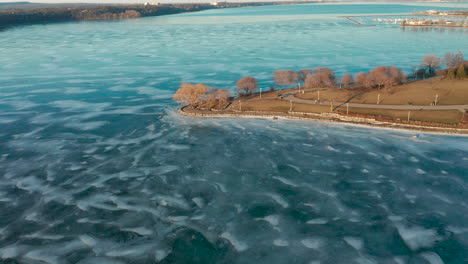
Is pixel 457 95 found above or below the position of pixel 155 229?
above

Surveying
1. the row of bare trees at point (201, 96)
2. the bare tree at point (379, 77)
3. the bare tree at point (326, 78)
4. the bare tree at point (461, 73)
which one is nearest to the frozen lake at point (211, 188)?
the row of bare trees at point (201, 96)

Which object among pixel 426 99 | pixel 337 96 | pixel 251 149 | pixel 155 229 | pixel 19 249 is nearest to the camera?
pixel 19 249

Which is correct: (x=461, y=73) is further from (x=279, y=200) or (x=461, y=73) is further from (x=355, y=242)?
(x=355, y=242)

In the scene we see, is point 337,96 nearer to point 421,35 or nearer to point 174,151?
point 174,151

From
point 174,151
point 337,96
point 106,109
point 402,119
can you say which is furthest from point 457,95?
point 106,109

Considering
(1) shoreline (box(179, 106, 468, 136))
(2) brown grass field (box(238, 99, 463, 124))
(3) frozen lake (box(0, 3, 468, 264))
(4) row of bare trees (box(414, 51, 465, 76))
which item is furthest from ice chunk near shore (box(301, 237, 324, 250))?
(4) row of bare trees (box(414, 51, 465, 76))

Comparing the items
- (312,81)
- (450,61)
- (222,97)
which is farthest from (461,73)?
(222,97)

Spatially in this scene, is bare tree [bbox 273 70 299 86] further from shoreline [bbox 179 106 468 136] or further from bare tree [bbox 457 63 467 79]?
bare tree [bbox 457 63 467 79]
